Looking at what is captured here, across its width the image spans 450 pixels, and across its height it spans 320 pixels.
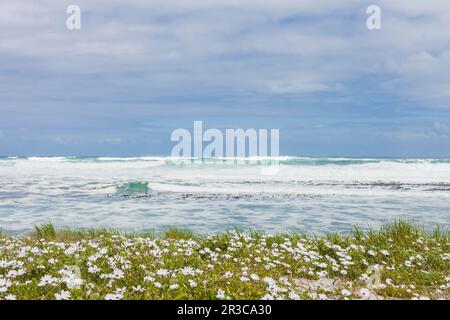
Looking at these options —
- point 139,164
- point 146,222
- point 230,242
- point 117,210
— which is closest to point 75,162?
point 139,164

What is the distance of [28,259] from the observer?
10594 mm

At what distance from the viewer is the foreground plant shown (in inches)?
341

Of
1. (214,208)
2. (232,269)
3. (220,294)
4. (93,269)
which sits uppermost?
(93,269)

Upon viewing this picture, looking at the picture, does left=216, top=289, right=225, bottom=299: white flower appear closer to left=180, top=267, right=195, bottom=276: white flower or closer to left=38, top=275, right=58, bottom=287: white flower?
left=180, top=267, right=195, bottom=276: white flower

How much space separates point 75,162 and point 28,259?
263 ft

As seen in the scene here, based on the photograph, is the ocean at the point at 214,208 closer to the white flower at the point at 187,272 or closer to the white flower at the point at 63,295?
the white flower at the point at 187,272

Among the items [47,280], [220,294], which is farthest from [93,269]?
[220,294]

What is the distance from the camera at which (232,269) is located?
1031 cm

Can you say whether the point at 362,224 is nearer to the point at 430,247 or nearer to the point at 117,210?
the point at 430,247

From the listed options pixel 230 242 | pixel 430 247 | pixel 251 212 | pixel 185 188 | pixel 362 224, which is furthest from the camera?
pixel 185 188

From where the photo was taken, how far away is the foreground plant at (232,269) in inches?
341
